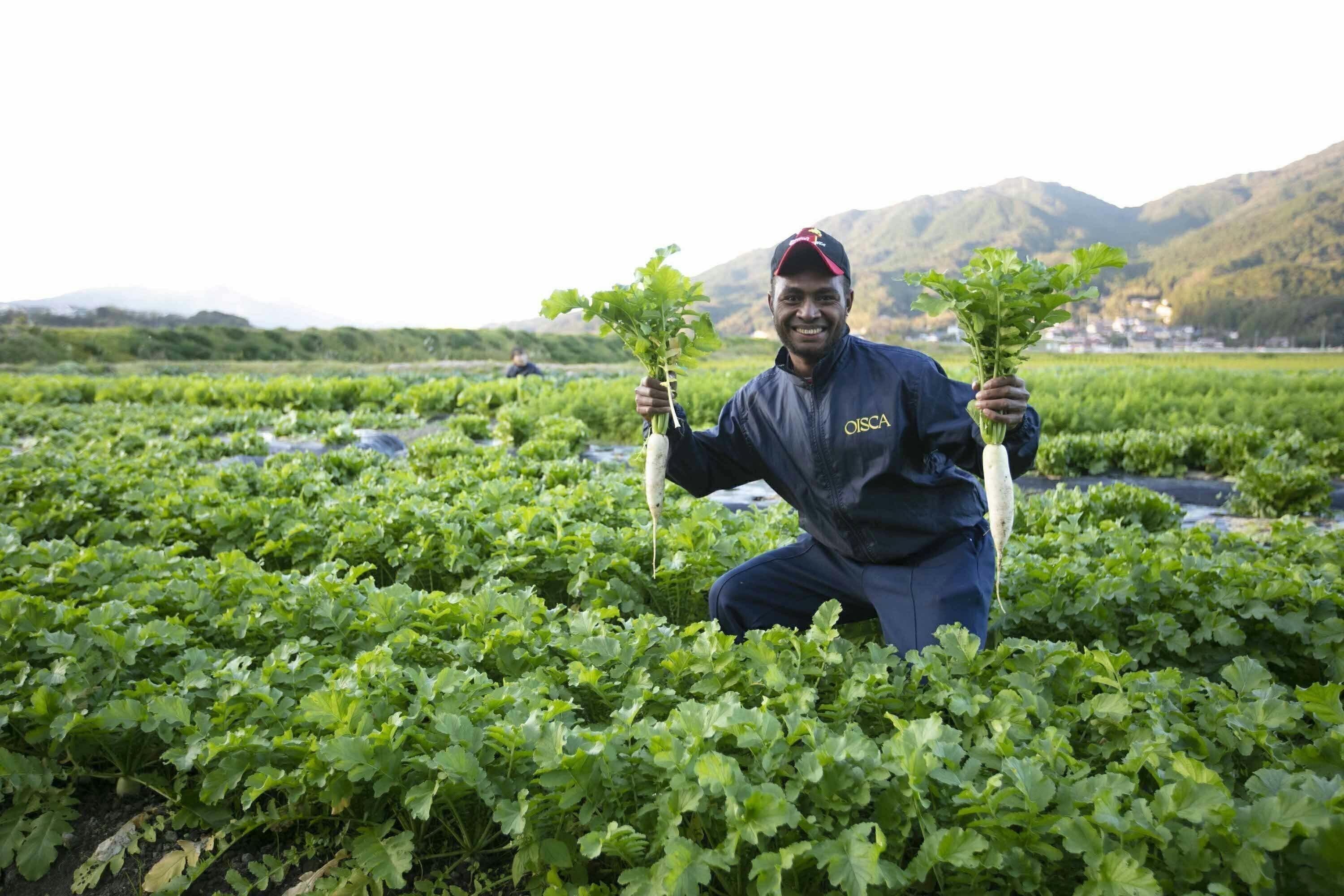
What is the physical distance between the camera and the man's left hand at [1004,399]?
9.52 feet

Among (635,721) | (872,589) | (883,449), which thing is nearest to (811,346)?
(883,449)

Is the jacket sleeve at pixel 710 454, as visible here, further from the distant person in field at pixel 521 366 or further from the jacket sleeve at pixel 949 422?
the distant person in field at pixel 521 366

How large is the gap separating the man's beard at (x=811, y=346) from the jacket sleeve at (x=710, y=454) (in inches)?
17.6

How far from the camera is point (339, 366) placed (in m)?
37.0

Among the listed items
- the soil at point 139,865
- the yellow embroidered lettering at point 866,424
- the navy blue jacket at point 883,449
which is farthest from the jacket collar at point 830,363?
the soil at point 139,865

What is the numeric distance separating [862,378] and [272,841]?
284cm

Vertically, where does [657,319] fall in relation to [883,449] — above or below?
above

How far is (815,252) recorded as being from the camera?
3.27m

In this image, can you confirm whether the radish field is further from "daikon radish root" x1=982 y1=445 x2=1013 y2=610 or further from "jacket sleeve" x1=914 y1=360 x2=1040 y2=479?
"jacket sleeve" x1=914 y1=360 x2=1040 y2=479

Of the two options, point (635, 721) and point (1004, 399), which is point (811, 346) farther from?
point (635, 721)

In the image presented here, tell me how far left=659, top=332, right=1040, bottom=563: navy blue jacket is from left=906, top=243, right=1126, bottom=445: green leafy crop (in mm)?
282

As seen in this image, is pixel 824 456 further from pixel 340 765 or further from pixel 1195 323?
pixel 1195 323

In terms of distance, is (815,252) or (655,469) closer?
(815,252)

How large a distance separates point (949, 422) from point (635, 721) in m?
1.77
